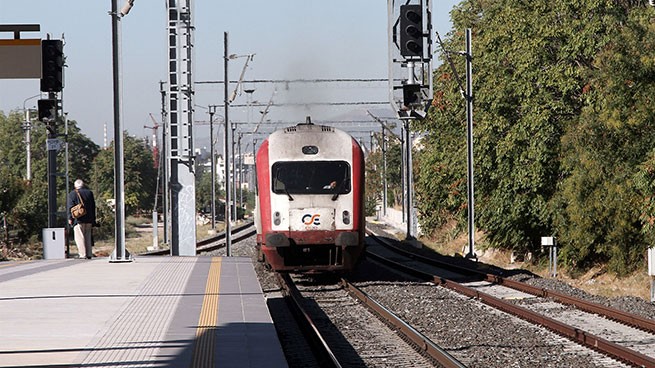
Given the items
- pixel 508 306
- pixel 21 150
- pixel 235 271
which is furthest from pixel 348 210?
pixel 21 150

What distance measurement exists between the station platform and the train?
117cm

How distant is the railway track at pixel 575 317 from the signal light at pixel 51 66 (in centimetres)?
905

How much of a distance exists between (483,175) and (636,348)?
26142mm

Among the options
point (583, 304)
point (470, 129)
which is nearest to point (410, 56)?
point (583, 304)

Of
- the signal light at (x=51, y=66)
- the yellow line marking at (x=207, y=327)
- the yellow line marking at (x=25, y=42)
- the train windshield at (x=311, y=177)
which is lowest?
the yellow line marking at (x=207, y=327)

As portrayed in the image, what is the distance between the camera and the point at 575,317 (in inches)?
648

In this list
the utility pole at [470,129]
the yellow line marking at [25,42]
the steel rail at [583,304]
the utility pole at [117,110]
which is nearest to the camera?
the steel rail at [583,304]

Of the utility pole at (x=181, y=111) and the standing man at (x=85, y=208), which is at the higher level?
the utility pole at (x=181, y=111)

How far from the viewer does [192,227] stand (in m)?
26.5

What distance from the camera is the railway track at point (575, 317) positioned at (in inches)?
505

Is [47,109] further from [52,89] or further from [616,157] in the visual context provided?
[616,157]

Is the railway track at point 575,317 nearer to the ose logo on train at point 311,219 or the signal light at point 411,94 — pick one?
the ose logo on train at point 311,219

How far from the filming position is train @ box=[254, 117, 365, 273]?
853 inches

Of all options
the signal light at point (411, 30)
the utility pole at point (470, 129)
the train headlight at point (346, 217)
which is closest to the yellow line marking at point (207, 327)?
the train headlight at point (346, 217)
